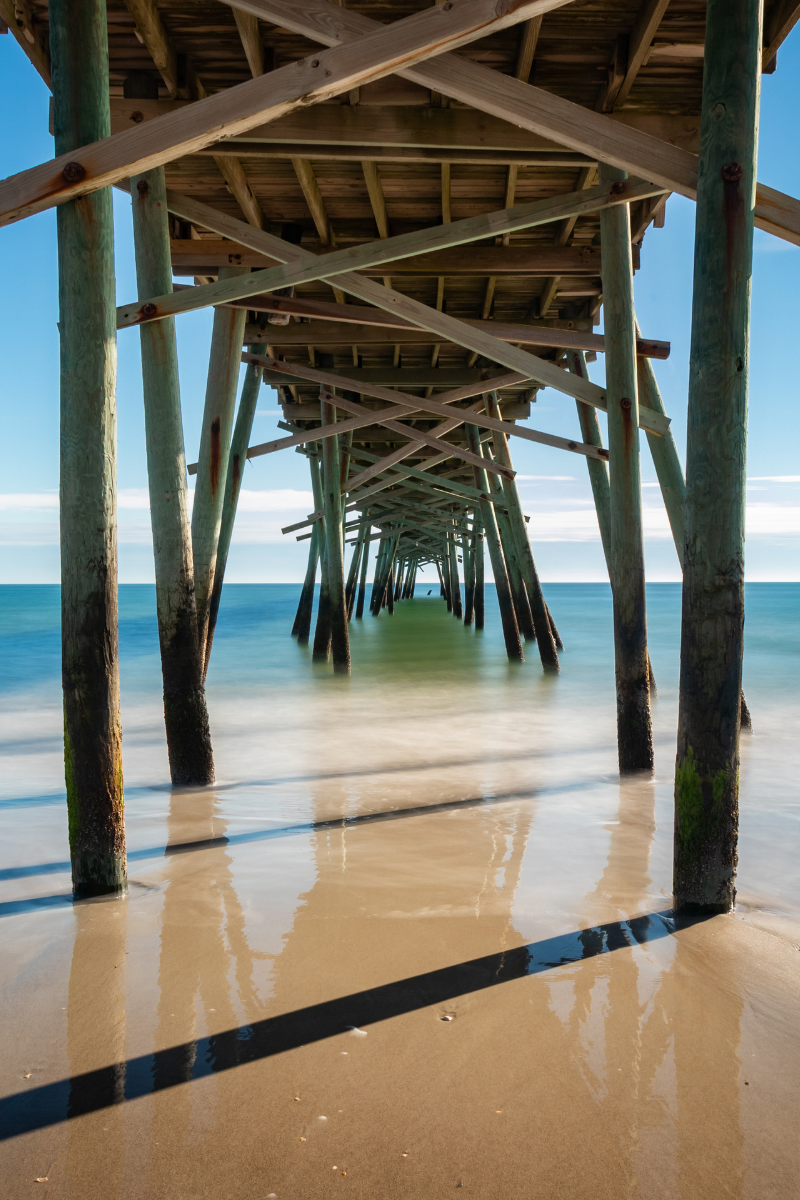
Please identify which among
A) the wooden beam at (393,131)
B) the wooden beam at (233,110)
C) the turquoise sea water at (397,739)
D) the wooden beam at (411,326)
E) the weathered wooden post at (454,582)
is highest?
the wooden beam at (393,131)

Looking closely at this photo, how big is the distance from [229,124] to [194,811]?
8.51 feet

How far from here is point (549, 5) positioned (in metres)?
2.12

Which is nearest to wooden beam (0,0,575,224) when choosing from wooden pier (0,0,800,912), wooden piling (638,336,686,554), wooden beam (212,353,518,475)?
wooden pier (0,0,800,912)

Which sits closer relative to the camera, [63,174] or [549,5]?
[549,5]

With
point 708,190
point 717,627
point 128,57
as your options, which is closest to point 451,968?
point 717,627

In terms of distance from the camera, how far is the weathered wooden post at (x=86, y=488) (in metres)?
2.41

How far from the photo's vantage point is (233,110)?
2.34 meters

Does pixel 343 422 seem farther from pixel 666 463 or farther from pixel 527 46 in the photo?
pixel 527 46

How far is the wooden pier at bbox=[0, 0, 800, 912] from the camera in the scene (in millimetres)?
2277

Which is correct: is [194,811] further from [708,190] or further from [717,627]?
[708,190]

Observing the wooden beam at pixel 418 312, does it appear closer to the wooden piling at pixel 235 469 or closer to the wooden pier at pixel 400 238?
the wooden pier at pixel 400 238

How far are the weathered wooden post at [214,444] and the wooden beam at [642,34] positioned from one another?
95.4 inches

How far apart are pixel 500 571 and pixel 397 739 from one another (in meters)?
6.65

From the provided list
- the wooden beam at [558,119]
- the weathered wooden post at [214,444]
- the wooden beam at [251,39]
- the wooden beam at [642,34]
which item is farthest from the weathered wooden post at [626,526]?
the weathered wooden post at [214,444]
